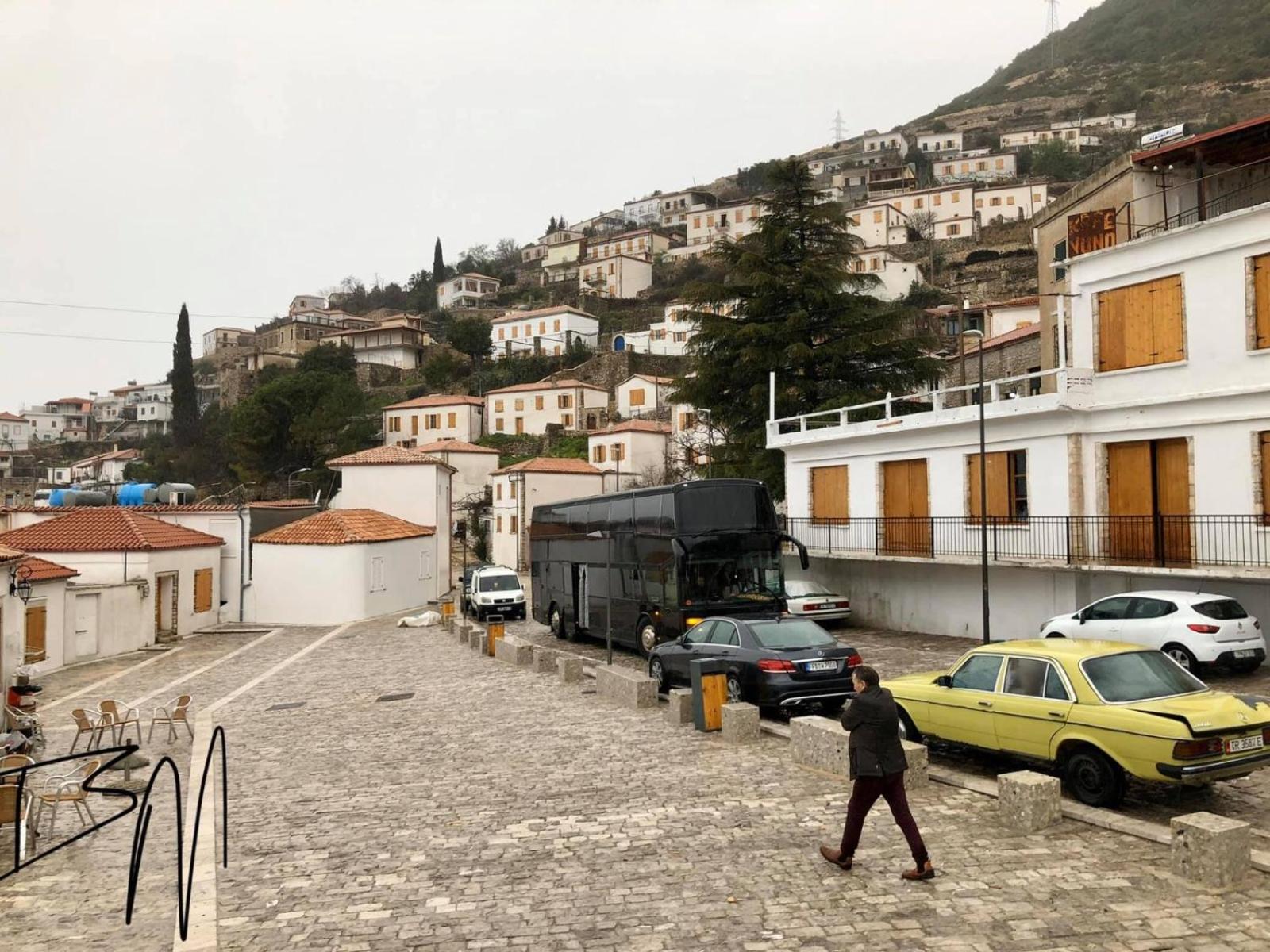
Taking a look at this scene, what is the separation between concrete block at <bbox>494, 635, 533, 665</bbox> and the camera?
21281mm

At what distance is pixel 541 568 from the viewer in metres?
29.2

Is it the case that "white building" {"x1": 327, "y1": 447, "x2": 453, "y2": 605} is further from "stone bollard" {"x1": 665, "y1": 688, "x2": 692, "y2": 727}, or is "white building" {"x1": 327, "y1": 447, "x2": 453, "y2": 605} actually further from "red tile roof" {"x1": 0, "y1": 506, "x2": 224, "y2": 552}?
"stone bollard" {"x1": 665, "y1": 688, "x2": 692, "y2": 727}

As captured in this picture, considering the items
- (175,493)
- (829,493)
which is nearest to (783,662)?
(829,493)

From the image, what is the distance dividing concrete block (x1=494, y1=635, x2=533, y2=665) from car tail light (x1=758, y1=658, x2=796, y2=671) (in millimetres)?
8957

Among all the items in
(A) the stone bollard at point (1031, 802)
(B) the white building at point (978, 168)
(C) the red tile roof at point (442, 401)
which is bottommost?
(A) the stone bollard at point (1031, 802)

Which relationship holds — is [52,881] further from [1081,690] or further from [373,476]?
[373,476]

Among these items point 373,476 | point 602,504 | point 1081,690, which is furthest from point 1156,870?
point 373,476

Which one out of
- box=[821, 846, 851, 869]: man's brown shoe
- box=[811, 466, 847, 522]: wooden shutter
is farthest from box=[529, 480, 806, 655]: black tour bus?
box=[821, 846, 851, 869]: man's brown shoe

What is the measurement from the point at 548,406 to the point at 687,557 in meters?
67.5

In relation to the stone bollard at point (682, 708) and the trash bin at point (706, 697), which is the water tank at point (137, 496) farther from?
the trash bin at point (706, 697)

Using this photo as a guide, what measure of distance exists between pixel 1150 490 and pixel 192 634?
101 ft

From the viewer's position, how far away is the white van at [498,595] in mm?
34906

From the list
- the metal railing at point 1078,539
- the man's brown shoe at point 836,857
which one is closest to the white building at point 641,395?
the metal railing at point 1078,539

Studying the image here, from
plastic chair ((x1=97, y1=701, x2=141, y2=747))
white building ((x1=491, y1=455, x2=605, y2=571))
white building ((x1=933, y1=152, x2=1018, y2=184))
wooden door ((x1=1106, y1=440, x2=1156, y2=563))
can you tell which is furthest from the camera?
white building ((x1=933, y1=152, x2=1018, y2=184))
